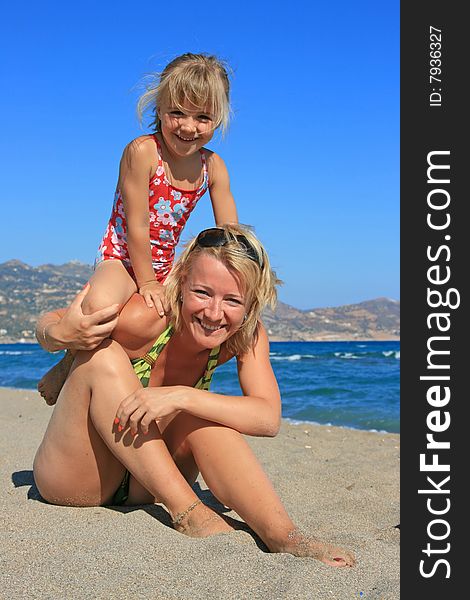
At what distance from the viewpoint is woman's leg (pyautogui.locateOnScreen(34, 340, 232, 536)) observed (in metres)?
3.00

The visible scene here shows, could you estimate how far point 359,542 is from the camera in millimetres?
3166

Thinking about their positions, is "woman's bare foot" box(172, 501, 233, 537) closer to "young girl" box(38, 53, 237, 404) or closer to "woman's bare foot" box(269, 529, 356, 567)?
"woman's bare foot" box(269, 529, 356, 567)

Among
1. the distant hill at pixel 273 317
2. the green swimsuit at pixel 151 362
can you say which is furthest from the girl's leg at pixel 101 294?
the distant hill at pixel 273 317

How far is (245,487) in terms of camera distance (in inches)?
116

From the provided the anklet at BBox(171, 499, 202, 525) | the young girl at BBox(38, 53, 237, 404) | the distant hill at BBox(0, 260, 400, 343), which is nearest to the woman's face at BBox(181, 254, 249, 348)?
the young girl at BBox(38, 53, 237, 404)

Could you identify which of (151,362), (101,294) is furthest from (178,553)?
(101,294)

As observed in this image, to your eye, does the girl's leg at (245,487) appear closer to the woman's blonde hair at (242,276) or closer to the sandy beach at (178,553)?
the sandy beach at (178,553)

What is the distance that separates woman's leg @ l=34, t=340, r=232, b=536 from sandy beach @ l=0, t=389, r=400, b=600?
0.15 meters

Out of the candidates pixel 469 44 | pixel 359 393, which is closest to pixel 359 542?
pixel 469 44

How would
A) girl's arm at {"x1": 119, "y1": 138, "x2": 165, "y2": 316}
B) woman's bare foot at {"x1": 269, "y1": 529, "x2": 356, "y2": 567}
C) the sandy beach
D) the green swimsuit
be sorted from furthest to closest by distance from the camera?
1. girl's arm at {"x1": 119, "y1": 138, "x2": 165, "y2": 316}
2. the green swimsuit
3. woman's bare foot at {"x1": 269, "y1": 529, "x2": 356, "y2": 567}
4. the sandy beach

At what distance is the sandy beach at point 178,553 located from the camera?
7.91 feet

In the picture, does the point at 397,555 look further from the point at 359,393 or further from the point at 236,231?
the point at 359,393

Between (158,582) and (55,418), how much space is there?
1.08 metres

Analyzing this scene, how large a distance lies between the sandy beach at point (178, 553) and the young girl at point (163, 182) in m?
0.77
